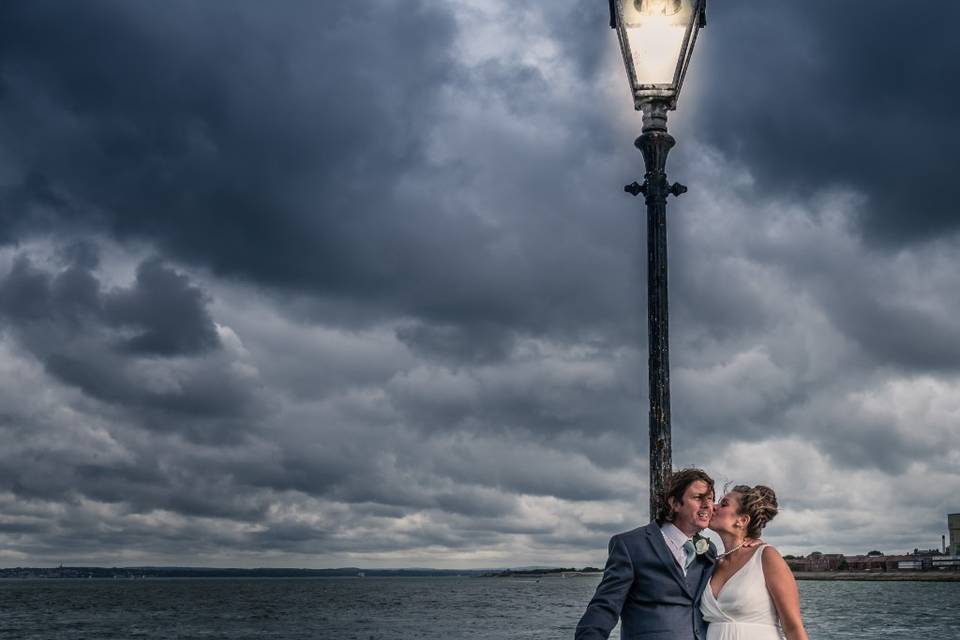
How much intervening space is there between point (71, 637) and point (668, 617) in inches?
3019

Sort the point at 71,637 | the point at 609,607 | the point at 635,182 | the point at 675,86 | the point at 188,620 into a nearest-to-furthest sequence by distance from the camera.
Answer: the point at 609,607, the point at 675,86, the point at 635,182, the point at 71,637, the point at 188,620

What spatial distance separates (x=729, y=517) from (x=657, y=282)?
4.95 ft

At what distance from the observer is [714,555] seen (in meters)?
5.51

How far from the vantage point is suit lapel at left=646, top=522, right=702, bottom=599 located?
16.6 feet

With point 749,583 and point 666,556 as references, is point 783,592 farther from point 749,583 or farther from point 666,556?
point 666,556

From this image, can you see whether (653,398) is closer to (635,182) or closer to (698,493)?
(698,493)

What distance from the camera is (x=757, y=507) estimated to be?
5828mm

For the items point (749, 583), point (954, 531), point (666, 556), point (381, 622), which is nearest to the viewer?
point (666, 556)

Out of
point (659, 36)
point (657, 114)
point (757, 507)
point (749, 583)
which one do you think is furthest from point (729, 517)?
point (659, 36)

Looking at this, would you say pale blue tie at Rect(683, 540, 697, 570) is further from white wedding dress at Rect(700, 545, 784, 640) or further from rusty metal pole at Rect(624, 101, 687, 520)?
white wedding dress at Rect(700, 545, 784, 640)

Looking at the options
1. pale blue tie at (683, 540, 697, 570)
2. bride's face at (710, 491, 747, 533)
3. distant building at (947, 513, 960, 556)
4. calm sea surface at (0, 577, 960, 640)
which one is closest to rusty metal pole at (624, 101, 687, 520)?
pale blue tie at (683, 540, 697, 570)

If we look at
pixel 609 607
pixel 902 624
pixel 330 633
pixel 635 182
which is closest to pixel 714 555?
pixel 609 607

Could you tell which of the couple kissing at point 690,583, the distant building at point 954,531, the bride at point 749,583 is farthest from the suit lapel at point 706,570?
the distant building at point 954,531

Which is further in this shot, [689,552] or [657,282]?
[657,282]
